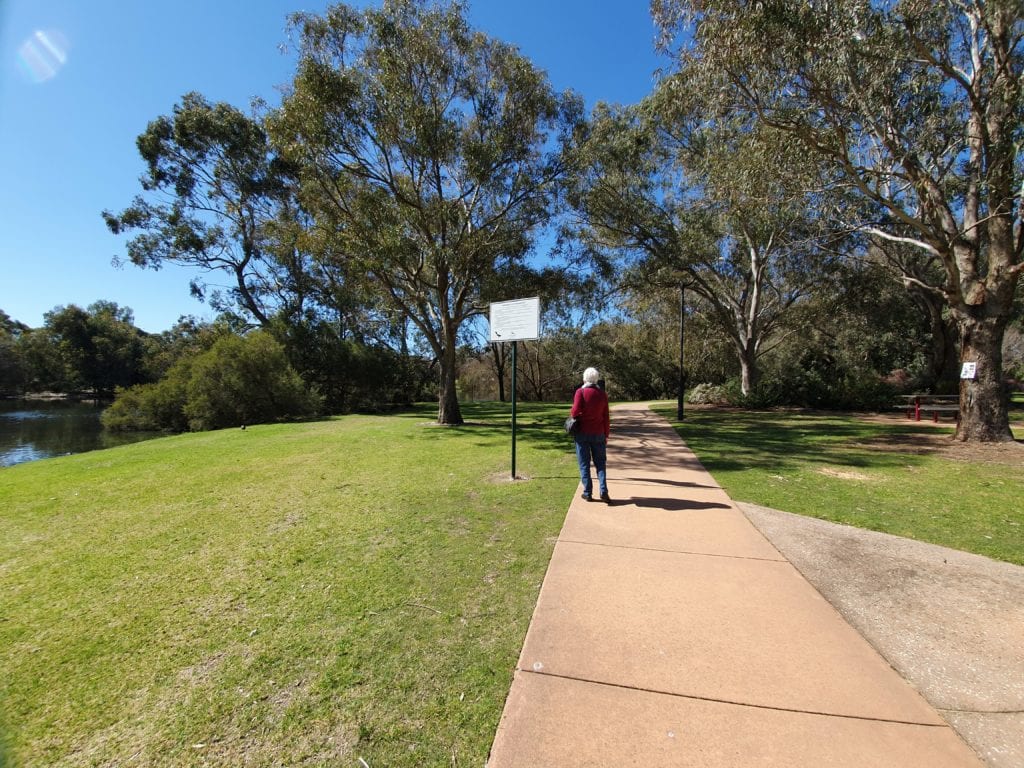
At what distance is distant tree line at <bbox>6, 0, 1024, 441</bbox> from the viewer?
892 cm

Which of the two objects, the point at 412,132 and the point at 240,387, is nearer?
the point at 412,132

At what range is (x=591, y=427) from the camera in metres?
5.66

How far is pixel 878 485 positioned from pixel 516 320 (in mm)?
5793

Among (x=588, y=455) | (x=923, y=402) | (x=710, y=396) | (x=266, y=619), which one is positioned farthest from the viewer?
(x=710, y=396)

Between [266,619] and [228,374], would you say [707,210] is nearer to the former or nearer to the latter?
[266,619]

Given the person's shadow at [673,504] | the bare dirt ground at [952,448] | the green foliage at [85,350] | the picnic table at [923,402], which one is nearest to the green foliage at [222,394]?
the person's shadow at [673,504]

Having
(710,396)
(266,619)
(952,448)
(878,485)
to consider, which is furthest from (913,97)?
(710,396)

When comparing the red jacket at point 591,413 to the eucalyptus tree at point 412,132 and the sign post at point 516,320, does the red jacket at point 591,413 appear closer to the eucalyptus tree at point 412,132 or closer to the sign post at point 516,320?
the sign post at point 516,320

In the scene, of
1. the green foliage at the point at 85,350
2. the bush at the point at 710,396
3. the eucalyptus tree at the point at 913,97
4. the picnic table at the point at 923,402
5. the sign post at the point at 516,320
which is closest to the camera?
the sign post at the point at 516,320

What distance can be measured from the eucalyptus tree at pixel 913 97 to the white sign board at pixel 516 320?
20.8ft

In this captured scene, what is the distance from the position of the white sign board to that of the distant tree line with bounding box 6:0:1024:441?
237 inches

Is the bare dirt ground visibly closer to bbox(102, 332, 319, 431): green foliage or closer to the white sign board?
the white sign board

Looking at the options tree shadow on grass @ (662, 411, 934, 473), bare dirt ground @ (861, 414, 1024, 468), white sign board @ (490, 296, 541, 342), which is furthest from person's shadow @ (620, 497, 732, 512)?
bare dirt ground @ (861, 414, 1024, 468)

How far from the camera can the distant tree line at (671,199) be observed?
892 centimetres
